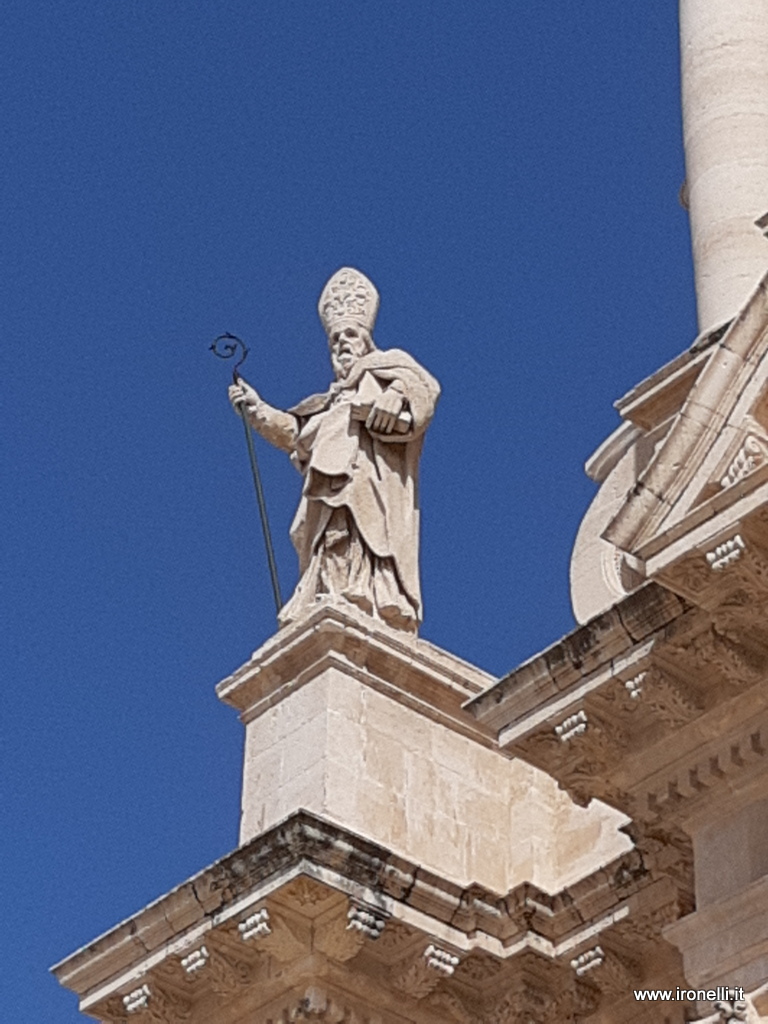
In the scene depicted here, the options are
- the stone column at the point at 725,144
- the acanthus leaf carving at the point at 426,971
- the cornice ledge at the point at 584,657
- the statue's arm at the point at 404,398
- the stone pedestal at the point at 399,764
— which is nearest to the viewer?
the cornice ledge at the point at 584,657

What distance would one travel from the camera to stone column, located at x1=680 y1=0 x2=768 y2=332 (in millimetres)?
16031

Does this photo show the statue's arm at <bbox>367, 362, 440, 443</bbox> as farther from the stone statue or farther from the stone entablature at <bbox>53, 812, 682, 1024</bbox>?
the stone entablature at <bbox>53, 812, 682, 1024</bbox>

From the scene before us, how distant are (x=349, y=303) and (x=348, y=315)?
11cm

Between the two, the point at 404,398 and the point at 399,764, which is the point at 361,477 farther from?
the point at 399,764

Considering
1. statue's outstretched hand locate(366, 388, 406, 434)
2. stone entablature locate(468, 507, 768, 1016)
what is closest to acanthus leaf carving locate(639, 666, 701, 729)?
stone entablature locate(468, 507, 768, 1016)

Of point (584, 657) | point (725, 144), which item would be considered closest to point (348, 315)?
point (725, 144)

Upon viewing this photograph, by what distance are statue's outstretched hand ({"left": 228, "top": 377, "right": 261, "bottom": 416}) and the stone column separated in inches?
122

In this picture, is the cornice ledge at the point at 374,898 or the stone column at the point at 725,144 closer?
the cornice ledge at the point at 374,898

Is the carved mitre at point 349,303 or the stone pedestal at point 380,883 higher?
the carved mitre at point 349,303

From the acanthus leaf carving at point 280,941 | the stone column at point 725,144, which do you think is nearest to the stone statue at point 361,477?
the stone column at point 725,144

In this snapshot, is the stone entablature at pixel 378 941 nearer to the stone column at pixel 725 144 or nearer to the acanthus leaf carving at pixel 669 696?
the acanthus leaf carving at pixel 669 696

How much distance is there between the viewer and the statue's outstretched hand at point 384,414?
52.9 ft

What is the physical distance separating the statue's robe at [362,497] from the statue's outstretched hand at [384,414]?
0.08 metres

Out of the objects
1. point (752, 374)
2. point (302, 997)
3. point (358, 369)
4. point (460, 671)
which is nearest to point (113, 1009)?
point (302, 997)
